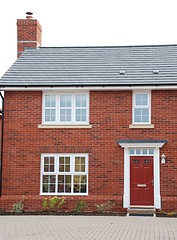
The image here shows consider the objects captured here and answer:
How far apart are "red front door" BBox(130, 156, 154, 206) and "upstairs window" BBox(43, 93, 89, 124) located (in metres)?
2.96

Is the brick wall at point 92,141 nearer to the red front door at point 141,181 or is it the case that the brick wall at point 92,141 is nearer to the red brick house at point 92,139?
the red brick house at point 92,139

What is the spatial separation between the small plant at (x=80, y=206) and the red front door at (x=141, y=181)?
→ 204 cm

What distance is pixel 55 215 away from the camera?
21297mm

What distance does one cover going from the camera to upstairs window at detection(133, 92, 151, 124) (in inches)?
888

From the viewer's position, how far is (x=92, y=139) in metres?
22.6

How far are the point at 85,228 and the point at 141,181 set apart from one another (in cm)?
614

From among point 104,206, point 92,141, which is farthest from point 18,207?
point 92,141

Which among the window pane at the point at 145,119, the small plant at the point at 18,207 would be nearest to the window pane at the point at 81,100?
the window pane at the point at 145,119

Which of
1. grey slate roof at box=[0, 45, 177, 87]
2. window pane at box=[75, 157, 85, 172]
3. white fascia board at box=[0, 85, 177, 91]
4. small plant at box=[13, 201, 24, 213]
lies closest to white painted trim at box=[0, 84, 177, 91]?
white fascia board at box=[0, 85, 177, 91]

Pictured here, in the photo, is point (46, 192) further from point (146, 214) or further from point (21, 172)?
point (146, 214)

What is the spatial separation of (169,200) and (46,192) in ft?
17.5

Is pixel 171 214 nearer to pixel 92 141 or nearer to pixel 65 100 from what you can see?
pixel 92 141

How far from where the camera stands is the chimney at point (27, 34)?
2652 cm

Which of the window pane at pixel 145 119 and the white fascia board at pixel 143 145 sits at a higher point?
the window pane at pixel 145 119
